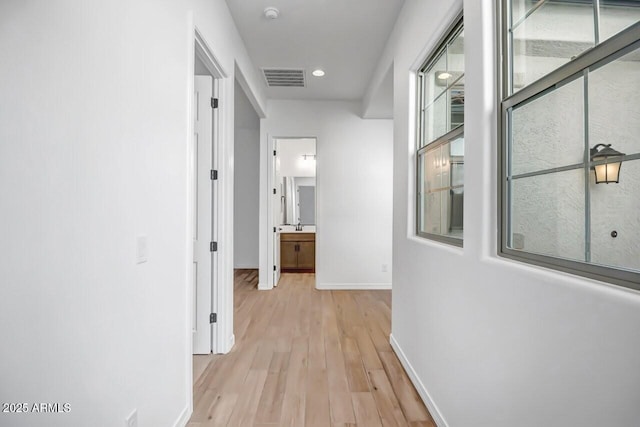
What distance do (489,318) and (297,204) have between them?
5.96m

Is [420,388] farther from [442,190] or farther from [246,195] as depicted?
[246,195]

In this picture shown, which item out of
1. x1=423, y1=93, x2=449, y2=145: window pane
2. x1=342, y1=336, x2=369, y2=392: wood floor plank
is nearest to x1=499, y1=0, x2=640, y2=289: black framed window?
x1=423, y1=93, x2=449, y2=145: window pane

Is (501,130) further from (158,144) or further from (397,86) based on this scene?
(397,86)

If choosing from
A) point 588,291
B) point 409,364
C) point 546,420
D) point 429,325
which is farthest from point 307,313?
point 588,291

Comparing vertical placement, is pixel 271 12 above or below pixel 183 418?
above

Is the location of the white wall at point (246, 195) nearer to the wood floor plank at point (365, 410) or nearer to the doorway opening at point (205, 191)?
the doorway opening at point (205, 191)

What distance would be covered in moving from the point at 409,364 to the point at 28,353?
6.76 feet

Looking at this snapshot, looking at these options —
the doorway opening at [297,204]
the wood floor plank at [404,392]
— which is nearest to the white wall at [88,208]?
the wood floor plank at [404,392]

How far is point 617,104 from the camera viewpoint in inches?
32.1

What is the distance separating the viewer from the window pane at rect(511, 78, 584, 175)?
37.5 inches

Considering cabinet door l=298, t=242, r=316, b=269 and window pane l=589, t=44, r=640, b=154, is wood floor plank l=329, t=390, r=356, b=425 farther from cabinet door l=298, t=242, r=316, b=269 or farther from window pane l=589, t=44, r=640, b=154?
cabinet door l=298, t=242, r=316, b=269

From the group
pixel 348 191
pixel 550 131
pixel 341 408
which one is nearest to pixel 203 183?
pixel 341 408

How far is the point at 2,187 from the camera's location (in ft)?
2.64

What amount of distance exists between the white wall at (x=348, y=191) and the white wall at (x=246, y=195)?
184 centimetres
